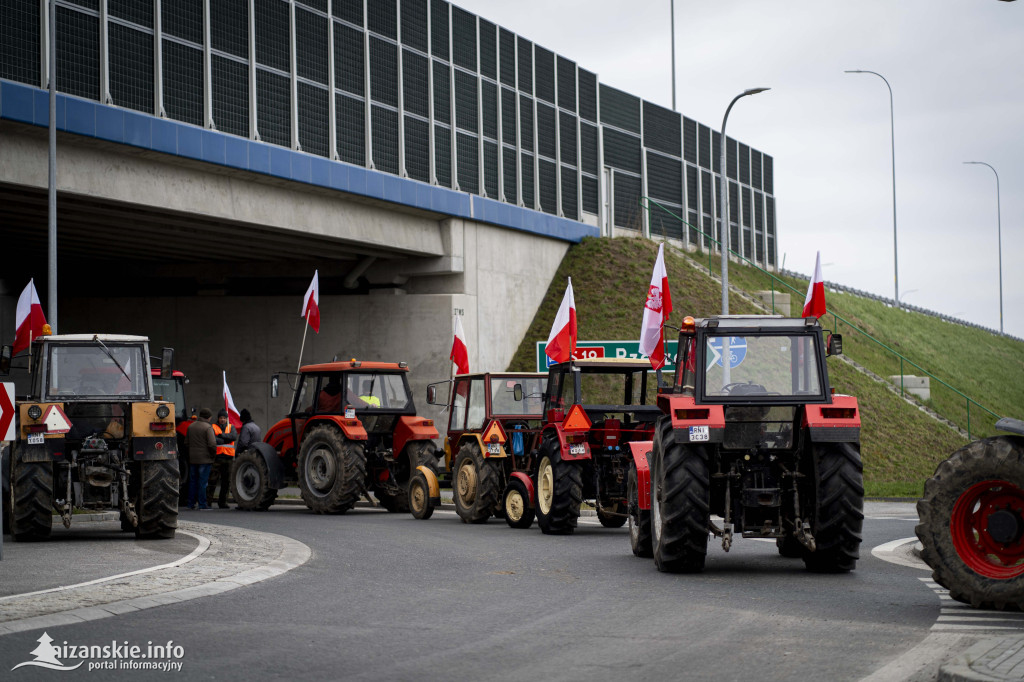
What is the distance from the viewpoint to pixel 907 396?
38.8m

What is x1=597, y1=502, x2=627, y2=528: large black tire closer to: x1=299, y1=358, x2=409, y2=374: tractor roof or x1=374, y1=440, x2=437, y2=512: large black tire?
x1=374, y1=440, x2=437, y2=512: large black tire

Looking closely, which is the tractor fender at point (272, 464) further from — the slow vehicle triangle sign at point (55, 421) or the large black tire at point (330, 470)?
the slow vehicle triangle sign at point (55, 421)

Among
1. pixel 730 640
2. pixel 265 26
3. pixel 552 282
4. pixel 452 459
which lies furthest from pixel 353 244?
pixel 730 640

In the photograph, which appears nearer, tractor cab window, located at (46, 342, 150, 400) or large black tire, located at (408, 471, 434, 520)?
tractor cab window, located at (46, 342, 150, 400)

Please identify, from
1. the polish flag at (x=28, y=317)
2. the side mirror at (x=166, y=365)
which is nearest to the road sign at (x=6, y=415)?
the side mirror at (x=166, y=365)

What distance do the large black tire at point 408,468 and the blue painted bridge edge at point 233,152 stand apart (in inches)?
331

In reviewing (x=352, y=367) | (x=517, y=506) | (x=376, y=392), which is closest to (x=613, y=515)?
(x=517, y=506)

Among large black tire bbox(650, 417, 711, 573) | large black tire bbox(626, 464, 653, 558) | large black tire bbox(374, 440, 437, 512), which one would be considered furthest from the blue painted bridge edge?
large black tire bbox(650, 417, 711, 573)

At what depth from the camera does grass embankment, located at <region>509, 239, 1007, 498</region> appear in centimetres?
3359

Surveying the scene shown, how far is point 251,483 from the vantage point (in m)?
23.4

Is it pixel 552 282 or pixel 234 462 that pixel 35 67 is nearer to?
pixel 234 462

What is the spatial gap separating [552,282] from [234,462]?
18.5 metres

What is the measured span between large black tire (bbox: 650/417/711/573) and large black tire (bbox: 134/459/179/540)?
6.64 metres

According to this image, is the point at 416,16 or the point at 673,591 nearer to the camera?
the point at 673,591
